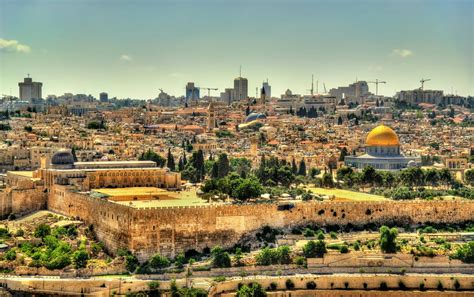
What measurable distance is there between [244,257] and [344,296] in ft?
16.5

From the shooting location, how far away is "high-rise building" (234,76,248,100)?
19671cm

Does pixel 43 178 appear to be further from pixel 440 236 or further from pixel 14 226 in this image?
pixel 440 236

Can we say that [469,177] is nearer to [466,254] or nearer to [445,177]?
[445,177]

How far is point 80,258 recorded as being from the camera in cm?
4409

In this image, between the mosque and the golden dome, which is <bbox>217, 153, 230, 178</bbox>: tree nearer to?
the mosque

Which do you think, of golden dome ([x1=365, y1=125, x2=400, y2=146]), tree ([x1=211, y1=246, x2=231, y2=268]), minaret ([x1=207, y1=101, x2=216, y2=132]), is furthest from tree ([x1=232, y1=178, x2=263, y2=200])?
minaret ([x1=207, y1=101, x2=216, y2=132])

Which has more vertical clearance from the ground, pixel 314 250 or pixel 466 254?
pixel 314 250

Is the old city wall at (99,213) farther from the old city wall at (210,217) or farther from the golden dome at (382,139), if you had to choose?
the golden dome at (382,139)

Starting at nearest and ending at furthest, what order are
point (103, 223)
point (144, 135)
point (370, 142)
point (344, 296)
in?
1. point (344, 296)
2. point (103, 223)
3. point (370, 142)
4. point (144, 135)

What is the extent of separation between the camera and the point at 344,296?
43562mm

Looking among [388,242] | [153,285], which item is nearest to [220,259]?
[153,285]

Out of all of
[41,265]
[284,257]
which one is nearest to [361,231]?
[284,257]

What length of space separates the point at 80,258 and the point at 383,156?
37.3 m

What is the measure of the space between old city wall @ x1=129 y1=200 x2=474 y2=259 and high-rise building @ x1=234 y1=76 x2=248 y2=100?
5702 inches
